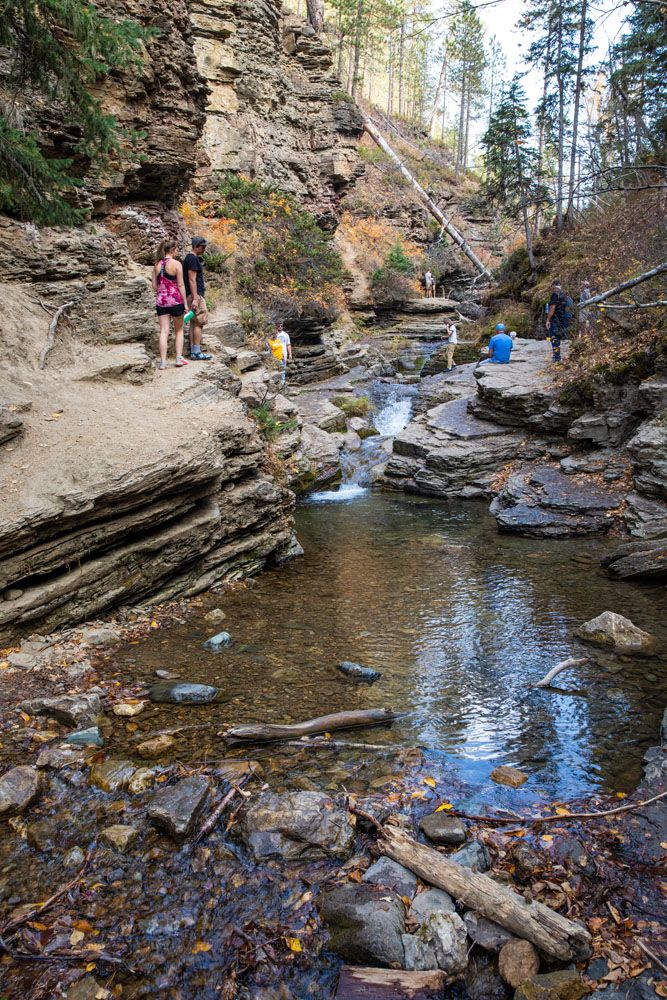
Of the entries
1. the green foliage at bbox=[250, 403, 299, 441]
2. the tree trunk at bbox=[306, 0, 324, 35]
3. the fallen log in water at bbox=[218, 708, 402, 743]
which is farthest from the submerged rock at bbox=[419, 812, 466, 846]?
the tree trunk at bbox=[306, 0, 324, 35]

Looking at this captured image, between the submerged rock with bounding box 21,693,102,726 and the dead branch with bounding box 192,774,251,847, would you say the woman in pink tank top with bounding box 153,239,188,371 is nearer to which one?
the submerged rock with bounding box 21,693,102,726

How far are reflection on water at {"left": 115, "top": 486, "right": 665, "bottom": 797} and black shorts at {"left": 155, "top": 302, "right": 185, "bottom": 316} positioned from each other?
5118 mm

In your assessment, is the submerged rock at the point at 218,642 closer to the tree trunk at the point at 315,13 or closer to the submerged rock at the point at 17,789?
the submerged rock at the point at 17,789

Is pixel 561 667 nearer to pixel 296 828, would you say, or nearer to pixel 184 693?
pixel 296 828

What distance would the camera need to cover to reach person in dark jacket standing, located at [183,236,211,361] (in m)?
10.6

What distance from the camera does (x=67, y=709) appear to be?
5215 millimetres

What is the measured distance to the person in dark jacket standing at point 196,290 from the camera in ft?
34.8

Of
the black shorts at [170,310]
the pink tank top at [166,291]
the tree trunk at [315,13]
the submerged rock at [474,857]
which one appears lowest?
the submerged rock at [474,857]

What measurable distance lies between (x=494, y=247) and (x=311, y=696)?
46.9 metres

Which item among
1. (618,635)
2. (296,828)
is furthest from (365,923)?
(618,635)

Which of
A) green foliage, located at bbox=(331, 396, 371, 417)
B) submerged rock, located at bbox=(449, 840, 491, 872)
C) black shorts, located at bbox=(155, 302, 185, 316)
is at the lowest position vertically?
submerged rock, located at bbox=(449, 840, 491, 872)

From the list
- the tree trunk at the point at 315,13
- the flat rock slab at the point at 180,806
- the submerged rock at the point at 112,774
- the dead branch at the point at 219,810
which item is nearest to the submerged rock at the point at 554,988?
the dead branch at the point at 219,810

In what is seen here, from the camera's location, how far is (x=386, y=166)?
43.6 metres

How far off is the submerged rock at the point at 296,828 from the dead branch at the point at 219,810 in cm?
18
